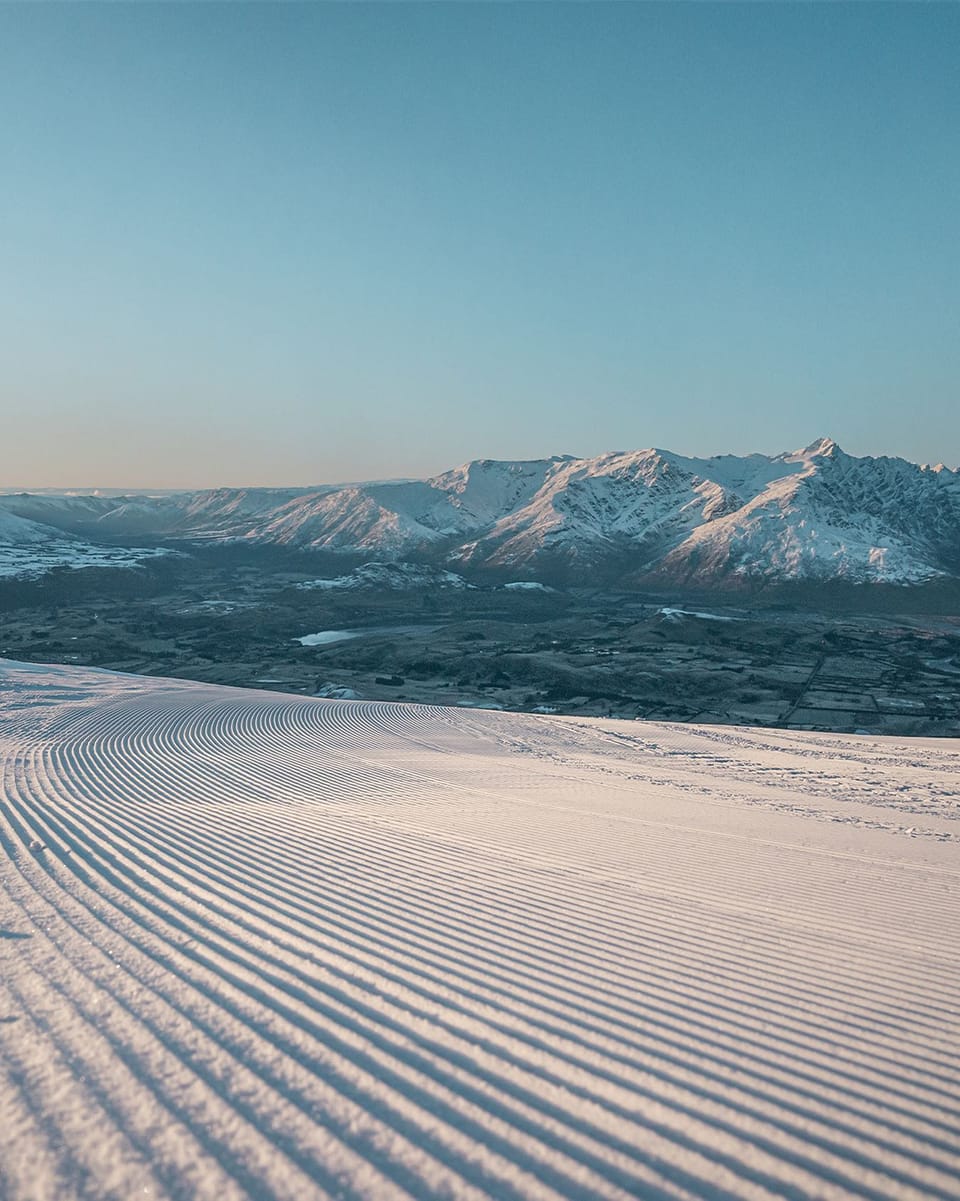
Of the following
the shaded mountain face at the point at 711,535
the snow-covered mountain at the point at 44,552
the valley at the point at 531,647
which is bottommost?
the valley at the point at 531,647

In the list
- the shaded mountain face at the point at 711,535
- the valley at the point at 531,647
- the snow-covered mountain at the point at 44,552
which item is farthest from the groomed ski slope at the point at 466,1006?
the shaded mountain face at the point at 711,535

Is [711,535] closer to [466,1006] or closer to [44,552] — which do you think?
[44,552]

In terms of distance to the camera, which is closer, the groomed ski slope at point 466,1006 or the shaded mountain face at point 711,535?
the groomed ski slope at point 466,1006

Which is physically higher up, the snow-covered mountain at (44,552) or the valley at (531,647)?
the snow-covered mountain at (44,552)

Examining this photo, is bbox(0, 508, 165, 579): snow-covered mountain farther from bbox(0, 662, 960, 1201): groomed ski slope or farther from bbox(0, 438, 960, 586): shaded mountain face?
bbox(0, 662, 960, 1201): groomed ski slope

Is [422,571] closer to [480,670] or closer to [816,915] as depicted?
[480,670]

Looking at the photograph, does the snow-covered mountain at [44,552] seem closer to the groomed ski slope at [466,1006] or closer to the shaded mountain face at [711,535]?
the shaded mountain face at [711,535]

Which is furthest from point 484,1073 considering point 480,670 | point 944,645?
point 944,645

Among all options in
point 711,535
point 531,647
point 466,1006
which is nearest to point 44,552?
point 531,647

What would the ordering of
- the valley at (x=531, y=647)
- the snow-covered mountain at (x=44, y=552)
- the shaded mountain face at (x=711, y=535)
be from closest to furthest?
the valley at (x=531, y=647) < the snow-covered mountain at (x=44, y=552) < the shaded mountain face at (x=711, y=535)
